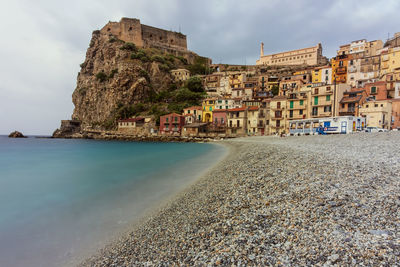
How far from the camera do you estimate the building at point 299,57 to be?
254 feet

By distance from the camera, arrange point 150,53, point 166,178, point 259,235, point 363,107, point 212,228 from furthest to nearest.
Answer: point 150,53
point 363,107
point 166,178
point 212,228
point 259,235

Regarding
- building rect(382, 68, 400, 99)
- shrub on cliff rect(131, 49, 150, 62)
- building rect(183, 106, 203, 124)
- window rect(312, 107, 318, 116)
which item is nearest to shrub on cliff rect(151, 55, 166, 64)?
shrub on cliff rect(131, 49, 150, 62)

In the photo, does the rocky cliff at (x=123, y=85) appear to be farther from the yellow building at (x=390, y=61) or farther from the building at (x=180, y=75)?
the yellow building at (x=390, y=61)

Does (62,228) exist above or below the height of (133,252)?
below

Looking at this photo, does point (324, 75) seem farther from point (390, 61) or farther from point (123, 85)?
point (123, 85)

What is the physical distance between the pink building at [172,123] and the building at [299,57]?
5836cm

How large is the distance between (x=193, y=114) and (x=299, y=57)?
58.3m

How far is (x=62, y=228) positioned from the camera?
7449 millimetres

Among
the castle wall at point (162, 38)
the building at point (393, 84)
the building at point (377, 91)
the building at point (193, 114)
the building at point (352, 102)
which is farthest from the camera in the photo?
the castle wall at point (162, 38)

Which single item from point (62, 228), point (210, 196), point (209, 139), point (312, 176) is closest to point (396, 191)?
point (312, 176)

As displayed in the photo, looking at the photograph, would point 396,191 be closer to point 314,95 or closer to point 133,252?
point 133,252

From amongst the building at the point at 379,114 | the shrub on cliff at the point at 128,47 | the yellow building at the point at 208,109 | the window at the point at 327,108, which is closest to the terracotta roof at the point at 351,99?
the window at the point at 327,108

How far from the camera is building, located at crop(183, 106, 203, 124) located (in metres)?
57.3

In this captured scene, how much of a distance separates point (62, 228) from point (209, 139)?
42.8 m
